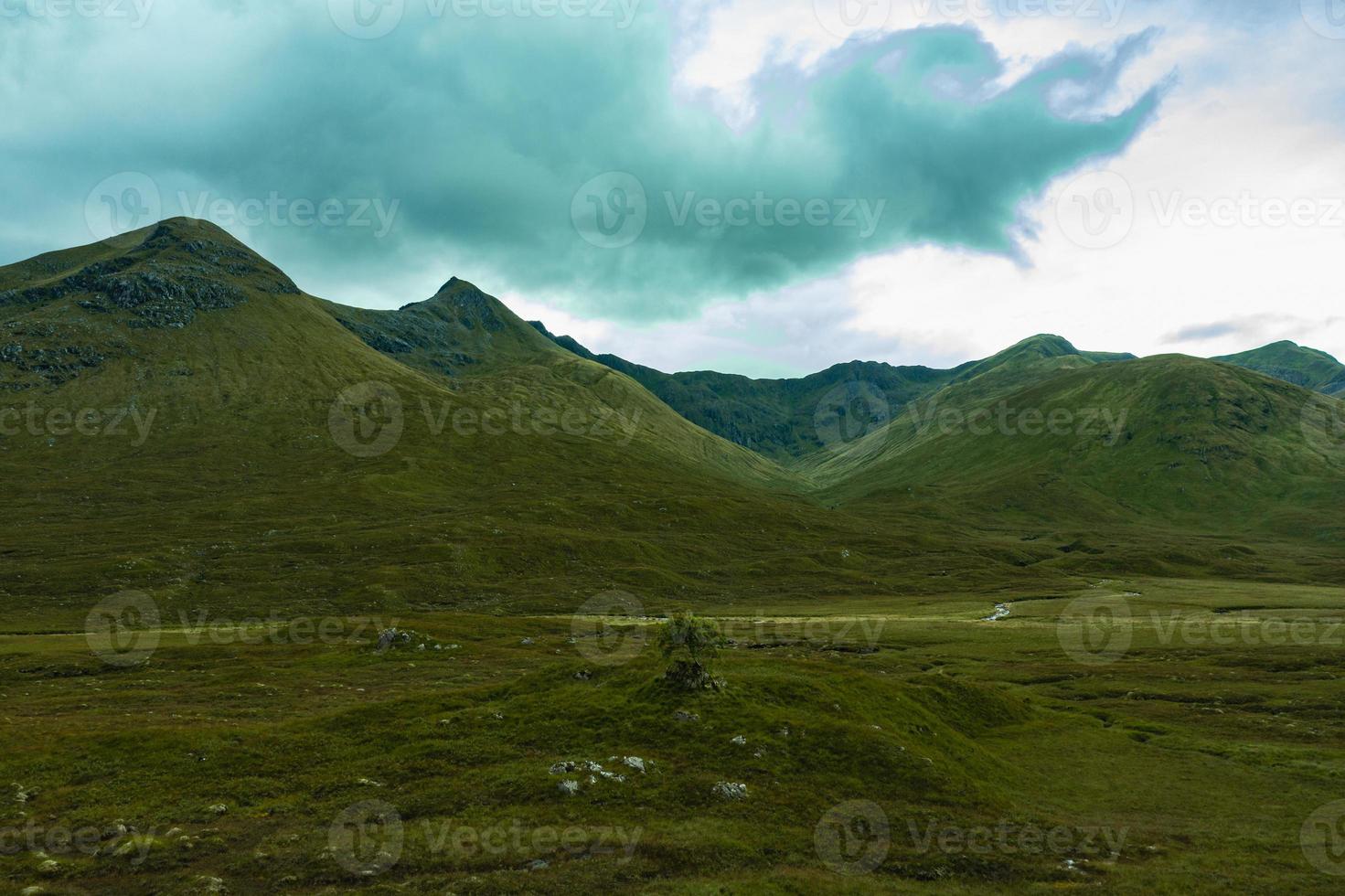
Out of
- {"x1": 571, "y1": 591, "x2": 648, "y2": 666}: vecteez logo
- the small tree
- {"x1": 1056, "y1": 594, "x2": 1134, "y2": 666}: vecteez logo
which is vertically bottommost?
{"x1": 1056, "y1": 594, "x2": 1134, "y2": 666}: vecteez logo

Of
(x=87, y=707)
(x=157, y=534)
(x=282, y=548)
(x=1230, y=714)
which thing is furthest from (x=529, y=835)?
(x=157, y=534)

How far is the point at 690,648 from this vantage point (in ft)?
157

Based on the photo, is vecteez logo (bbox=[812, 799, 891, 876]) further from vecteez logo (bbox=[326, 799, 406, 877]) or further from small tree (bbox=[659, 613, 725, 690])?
vecteez logo (bbox=[326, 799, 406, 877])

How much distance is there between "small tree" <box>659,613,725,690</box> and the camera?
4697cm

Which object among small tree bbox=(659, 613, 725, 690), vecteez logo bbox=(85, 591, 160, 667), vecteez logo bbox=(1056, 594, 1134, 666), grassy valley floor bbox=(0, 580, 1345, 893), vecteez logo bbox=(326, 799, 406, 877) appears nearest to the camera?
vecteez logo bbox=(326, 799, 406, 877)

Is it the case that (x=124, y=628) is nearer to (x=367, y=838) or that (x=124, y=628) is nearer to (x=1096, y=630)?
(x=367, y=838)

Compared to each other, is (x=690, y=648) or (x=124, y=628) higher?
(x=690, y=648)

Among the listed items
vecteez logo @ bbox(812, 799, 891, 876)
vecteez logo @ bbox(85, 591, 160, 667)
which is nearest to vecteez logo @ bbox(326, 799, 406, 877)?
vecteez logo @ bbox(812, 799, 891, 876)

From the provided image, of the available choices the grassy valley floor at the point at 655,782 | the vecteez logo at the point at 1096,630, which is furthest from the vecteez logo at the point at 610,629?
the vecteez logo at the point at 1096,630

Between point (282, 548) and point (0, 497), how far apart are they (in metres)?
108

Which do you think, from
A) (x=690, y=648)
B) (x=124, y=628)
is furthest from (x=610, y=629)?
(x=124, y=628)

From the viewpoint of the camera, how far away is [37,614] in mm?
111875

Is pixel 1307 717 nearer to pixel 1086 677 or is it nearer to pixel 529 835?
pixel 1086 677

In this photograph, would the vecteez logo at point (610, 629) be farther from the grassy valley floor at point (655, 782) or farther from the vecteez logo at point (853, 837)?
the vecteez logo at point (853, 837)
